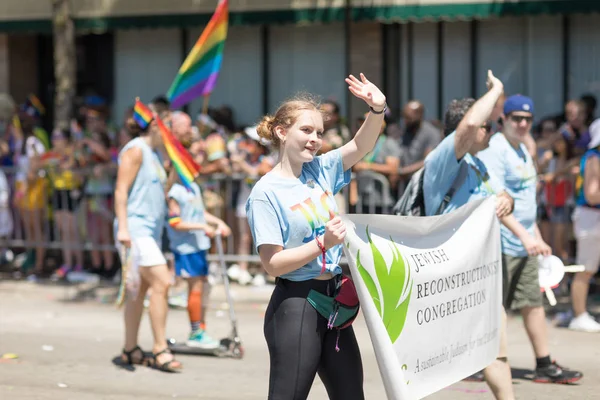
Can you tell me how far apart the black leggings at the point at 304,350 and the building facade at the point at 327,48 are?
858 cm

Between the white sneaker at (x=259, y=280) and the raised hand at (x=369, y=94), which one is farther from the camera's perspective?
the white sneaker at (x=259, y=280)

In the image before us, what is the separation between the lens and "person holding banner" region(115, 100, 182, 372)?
27.4 ft

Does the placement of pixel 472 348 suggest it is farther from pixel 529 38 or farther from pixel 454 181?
pixel 529 38

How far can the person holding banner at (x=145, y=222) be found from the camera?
835 cm

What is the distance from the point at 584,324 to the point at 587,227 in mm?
966

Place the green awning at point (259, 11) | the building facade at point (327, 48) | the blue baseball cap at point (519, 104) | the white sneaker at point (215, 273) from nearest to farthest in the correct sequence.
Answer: the blue baseball cap at point (519, 104) → the white sneaker at point (215, 273) → the green awning at point (259, 11) → the building facade at point (327, 48)

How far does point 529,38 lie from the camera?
15031 mm

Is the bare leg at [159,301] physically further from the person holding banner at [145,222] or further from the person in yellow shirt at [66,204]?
the person in yellow shirt at [66,204]

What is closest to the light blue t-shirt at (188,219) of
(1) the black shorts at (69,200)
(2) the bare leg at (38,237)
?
(1) the black shorts at (69,200)

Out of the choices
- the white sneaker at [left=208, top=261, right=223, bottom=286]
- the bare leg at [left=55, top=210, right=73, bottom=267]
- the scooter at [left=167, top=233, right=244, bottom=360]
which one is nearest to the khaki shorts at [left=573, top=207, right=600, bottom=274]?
the scooter at [left=167, top=233, right=244, bottom=360]

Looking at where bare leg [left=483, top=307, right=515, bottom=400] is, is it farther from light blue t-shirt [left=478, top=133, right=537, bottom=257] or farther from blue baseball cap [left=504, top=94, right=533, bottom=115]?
blue baseball cap [left=504, top=94, right=533, bottom=115]

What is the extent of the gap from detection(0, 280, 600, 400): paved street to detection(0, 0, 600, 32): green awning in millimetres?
4820

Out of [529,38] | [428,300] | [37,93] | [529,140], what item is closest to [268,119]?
[428,300]

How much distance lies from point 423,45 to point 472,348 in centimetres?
1022
